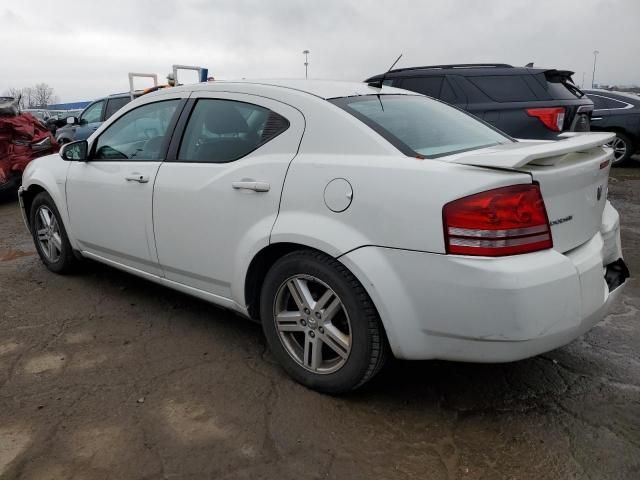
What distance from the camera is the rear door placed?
2674 mm

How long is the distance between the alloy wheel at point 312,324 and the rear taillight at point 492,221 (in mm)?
645

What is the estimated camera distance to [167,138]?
3277 mm

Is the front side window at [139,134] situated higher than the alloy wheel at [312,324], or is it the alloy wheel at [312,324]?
the front side window at [139,134]

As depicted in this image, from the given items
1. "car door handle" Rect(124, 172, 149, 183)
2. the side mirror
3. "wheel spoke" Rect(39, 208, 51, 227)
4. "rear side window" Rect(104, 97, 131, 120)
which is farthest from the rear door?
"rear side window" Rect(104, 97, 131, 120)

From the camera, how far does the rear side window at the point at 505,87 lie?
651 cm

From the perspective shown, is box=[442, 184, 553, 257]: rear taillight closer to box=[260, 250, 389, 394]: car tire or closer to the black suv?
box=[260, 250, 389, 394]: car tire

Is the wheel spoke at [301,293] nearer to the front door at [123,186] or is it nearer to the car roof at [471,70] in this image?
the front door at [123,186]

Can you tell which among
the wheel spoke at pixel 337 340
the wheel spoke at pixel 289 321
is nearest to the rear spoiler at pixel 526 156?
the wheel spoke at pixel 337 340

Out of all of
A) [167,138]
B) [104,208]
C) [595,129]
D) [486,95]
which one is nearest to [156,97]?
[167,138]

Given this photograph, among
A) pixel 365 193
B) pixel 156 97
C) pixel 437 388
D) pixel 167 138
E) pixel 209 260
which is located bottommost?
pixel 437 388

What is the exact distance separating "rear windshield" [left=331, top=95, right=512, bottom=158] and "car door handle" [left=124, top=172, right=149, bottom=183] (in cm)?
132

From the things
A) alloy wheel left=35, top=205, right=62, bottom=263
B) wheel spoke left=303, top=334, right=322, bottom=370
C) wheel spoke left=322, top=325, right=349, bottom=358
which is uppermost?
alloy wheel left=35, top=205, right=62, bottom=263

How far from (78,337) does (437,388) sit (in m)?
2.22

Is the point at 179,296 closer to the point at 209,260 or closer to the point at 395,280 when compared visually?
the point at 209,260
